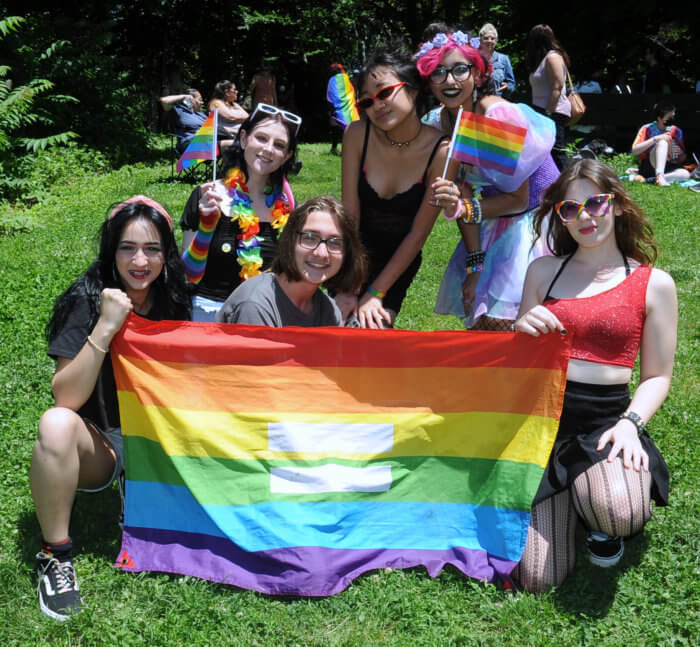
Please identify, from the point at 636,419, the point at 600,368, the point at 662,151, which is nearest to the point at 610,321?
the point at 600,368

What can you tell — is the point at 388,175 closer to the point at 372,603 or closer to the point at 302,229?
the point at 302,229

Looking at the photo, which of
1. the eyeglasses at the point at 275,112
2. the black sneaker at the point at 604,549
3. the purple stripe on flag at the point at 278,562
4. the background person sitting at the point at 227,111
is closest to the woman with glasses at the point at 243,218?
the eyeglasses at the point at 275,112

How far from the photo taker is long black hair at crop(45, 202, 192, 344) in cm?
337

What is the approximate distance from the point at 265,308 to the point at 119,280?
0.68m

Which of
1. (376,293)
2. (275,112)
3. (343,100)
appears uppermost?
(343,100)

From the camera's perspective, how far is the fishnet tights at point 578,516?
320 cm

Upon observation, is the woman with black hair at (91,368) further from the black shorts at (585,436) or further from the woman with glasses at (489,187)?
the black shorts at (585,436)

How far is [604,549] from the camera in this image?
3412mm

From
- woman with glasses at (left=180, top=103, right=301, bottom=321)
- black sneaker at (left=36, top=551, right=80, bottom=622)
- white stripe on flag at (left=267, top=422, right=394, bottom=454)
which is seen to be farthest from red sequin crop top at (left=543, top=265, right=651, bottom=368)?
black sneaker at (left=36, top=551, right=80, bottom=622)

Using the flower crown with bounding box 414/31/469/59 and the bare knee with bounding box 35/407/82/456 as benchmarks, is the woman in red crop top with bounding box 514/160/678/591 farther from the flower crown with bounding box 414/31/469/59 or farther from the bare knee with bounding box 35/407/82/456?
the bare knee with bounding box 35/407/82/456

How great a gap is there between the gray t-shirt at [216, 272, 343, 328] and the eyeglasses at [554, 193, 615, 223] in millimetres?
1223

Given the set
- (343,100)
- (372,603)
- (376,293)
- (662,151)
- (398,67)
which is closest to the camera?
(372,603)

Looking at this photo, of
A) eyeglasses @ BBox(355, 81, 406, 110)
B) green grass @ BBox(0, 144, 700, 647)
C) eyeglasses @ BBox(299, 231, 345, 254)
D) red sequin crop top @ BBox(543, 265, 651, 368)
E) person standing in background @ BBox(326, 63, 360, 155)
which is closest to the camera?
green grass @ BBox(0, 144, 700, 647)

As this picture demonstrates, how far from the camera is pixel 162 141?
66.2 feet
